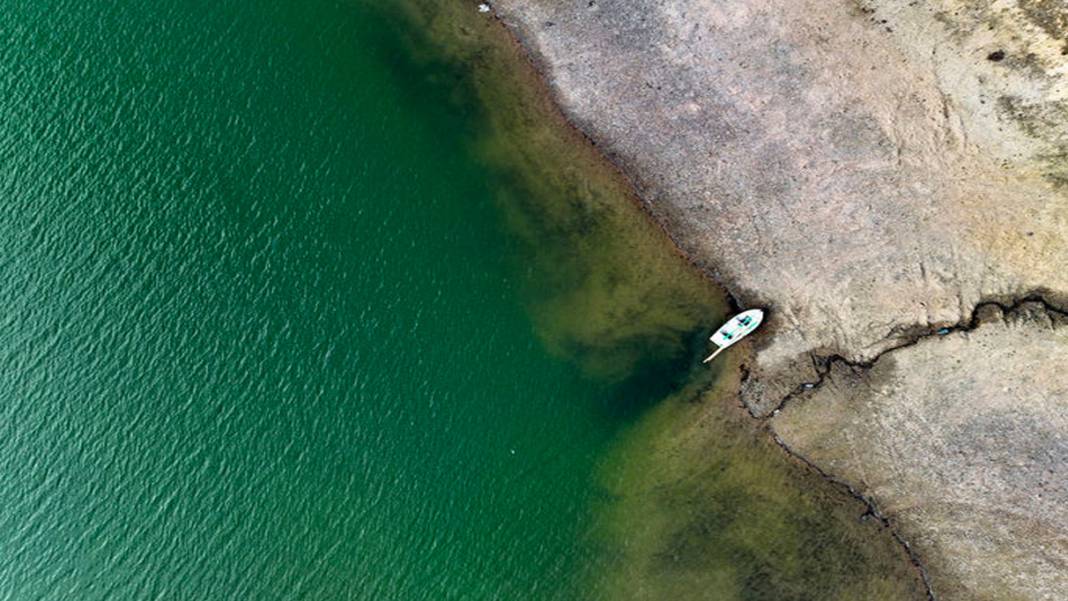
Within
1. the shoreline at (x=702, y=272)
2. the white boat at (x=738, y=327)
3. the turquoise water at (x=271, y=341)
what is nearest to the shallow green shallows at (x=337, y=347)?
the turquoise water at (x=271, y=341)

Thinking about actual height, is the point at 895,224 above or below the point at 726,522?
above

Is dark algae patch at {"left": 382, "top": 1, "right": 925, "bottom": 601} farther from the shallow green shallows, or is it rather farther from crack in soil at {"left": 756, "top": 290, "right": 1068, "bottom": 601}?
crack in soil at {"left": 756, "top": 290, "right": 1068, "bottom": 601}

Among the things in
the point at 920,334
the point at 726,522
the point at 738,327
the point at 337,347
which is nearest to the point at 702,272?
the point at 738,327

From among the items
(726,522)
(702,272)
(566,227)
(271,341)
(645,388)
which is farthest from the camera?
(271,341)

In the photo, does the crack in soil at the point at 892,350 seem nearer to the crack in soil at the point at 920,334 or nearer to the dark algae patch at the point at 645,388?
the crack in soil at the point at 920,334

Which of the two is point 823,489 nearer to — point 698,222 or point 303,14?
point 698,222

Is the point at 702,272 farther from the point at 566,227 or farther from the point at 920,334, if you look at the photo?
the point at 920,334

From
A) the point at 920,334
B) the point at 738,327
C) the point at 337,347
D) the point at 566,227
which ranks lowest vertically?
the point at 337,347
